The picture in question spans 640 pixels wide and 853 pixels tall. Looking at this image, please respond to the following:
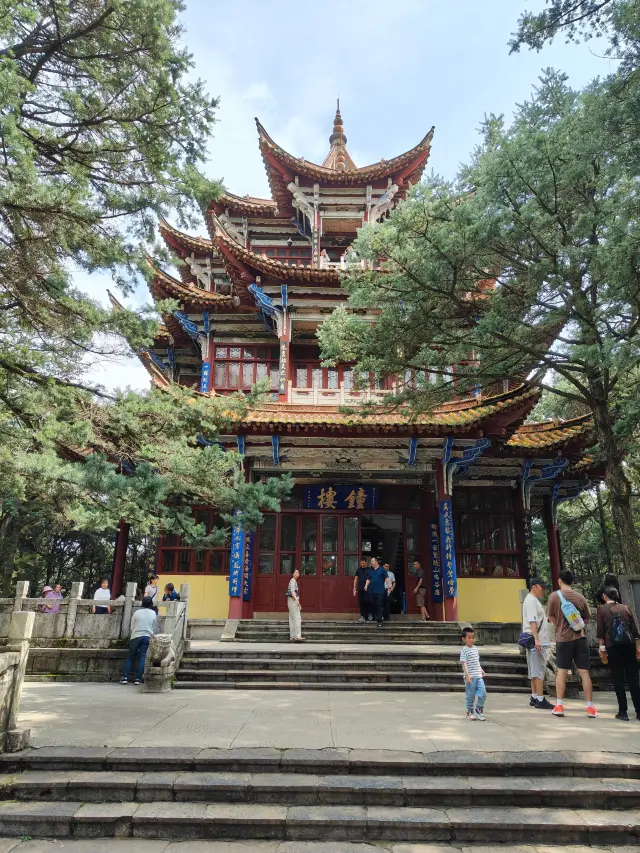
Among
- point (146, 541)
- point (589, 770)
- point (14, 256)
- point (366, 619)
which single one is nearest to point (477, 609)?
point (366, 619)

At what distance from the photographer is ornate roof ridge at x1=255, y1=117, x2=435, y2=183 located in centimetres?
1555

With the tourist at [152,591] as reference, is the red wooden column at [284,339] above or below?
above

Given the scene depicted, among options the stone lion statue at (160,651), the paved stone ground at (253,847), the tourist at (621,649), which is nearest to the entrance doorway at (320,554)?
the stone lion statue at (160,651)

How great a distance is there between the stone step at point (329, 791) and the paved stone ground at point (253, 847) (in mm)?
403

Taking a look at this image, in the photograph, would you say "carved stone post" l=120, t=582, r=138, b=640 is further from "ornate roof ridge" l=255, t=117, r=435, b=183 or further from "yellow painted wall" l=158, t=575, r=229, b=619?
"ornate roof ridge" l=255, t=117, r=435, b=183

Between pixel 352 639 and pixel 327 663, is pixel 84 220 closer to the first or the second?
pixel 327 663

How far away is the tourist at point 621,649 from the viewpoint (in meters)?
5.87

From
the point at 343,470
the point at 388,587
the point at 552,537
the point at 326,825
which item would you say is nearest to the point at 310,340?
the point at 343,470

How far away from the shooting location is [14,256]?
5648 mm

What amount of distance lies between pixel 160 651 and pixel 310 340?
8.94 meters

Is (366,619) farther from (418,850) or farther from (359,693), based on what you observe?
(418,850)

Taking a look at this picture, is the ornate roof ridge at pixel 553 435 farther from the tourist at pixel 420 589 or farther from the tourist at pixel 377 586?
the tourist at pixel 377 586

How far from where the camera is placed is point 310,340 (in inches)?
571

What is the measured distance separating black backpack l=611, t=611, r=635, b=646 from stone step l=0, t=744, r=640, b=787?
5.65 feet
